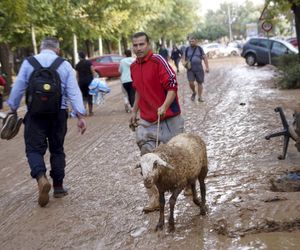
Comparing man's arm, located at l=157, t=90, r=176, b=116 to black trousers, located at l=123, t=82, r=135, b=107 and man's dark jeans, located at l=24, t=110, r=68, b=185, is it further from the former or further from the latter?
black trousers, located at l=123, t=82, r=135, b=107

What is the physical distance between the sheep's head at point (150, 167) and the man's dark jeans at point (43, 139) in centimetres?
209

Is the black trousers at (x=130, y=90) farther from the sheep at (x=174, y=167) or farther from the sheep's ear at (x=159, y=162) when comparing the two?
the sheep's ear at (x=159, y=162)

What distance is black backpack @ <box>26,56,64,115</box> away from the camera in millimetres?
6331

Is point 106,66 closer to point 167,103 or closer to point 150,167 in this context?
point 167,103

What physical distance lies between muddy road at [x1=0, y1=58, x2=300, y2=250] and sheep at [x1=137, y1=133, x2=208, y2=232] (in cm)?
35

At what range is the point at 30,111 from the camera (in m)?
6.45

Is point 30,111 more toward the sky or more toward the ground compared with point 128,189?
more toward the sky

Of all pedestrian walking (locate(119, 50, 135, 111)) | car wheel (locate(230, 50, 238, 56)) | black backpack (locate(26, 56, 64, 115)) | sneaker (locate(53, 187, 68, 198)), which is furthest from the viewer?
car wheel (locate(230, 50, 238, 56))

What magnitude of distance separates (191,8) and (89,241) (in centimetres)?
5741

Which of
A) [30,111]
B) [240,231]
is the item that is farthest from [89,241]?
[30,111]

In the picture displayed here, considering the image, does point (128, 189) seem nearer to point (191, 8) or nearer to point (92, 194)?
point (92, 194)

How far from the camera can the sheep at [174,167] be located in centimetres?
487

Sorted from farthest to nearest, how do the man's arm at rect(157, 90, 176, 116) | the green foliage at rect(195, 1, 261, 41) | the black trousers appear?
1. the green foliage at rect(195, 1, 261, 41)
2. the black trousers
3. the man's arm at rect(157, 90, 176, 116)

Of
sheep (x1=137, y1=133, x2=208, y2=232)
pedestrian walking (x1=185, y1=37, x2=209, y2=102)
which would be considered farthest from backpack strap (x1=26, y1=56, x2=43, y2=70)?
pedestrian walking (x1=185, y1=37, x2=209, y2=102)
